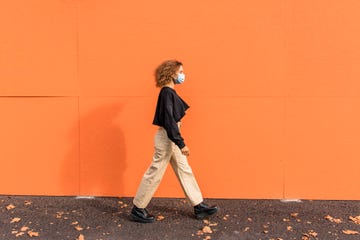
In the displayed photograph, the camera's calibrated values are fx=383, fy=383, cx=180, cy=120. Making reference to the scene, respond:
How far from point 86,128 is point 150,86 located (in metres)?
0.97

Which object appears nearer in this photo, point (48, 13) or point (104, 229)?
point (104, 229)

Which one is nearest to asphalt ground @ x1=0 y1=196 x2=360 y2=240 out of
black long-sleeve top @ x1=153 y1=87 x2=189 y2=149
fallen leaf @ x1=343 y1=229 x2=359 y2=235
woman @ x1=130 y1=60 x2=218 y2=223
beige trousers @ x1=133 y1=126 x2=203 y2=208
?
fallen leaf @ x1=343 y1=229 x2=359 y2=235

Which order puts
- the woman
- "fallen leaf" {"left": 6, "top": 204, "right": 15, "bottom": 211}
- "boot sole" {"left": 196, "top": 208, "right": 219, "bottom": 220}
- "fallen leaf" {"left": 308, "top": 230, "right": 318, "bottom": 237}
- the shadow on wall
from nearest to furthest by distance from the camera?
"fallen leaf" {"left": 308, "top": 230, "right": 318, "bottom": 237}
the woman
"boot sole" {"left": 196, "top": 208, "right": 219, "bottom": 220}
"fallen leaf" {"left": 6, "top": 204, "right": 15, "bottom": 211}
the shadow on wall

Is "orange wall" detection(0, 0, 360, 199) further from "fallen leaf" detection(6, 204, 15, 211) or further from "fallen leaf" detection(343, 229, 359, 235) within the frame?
"fallen leaf" detection(343, 229, 359, 235)

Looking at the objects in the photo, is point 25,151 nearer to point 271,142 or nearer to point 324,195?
point 271,142

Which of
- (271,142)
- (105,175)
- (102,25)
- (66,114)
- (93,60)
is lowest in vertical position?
(105,175)

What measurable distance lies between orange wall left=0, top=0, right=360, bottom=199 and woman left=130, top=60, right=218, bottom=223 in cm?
59

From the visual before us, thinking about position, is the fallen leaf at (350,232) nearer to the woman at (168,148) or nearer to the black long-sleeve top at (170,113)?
the woman at (168,148)

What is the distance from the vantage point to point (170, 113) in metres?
3.91

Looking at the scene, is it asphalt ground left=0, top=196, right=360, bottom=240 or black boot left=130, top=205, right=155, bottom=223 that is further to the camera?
black boot left=130, top=205, right=155, bottom=223

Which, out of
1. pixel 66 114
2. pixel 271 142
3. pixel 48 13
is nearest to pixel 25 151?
pixel 66 114

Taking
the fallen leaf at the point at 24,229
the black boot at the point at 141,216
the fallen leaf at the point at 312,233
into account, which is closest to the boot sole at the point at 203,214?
the black boot at the point at 141,216

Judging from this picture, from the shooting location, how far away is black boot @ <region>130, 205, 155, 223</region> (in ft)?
13.6

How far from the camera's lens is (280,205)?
4.62 metres
